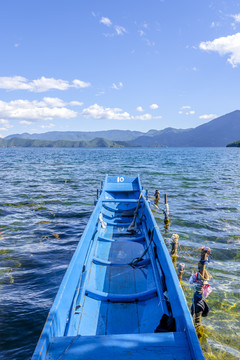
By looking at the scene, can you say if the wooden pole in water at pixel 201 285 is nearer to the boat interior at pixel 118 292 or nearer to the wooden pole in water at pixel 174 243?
the boat interior at pixel 118 292

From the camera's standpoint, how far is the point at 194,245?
37.1 ft

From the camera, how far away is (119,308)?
538cm

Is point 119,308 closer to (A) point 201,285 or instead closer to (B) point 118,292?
(B) point 118,292

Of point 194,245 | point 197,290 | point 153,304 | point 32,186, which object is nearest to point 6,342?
point 153,304

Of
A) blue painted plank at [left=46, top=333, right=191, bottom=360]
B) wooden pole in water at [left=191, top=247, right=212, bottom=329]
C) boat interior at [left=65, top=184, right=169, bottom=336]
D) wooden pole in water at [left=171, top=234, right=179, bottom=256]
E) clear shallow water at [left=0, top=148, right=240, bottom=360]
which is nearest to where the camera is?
blue painted plank at [left=46, top=333, right=191, bottom=360]

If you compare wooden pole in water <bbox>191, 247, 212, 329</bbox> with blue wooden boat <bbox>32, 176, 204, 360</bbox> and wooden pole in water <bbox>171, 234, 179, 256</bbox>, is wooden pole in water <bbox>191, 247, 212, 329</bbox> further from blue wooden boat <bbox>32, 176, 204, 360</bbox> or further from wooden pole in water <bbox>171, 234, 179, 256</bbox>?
wooden pole in water <bbox>171, 234, 179, 256</bbox>

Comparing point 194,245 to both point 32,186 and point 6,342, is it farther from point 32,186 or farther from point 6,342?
point 32,186

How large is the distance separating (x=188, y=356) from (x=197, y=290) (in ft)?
8.89

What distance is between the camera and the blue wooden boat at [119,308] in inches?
130

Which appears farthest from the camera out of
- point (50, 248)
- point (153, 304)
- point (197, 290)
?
point (50, 248)

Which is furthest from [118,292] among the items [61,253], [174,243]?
[61,253]

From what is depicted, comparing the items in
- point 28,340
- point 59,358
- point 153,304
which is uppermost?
point 59,358

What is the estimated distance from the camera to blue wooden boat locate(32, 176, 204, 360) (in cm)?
329

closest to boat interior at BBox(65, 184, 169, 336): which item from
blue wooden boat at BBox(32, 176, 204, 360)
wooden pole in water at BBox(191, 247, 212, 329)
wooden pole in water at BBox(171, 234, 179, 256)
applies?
blue wooden boat at BBox(32, 176, 204, 360)
